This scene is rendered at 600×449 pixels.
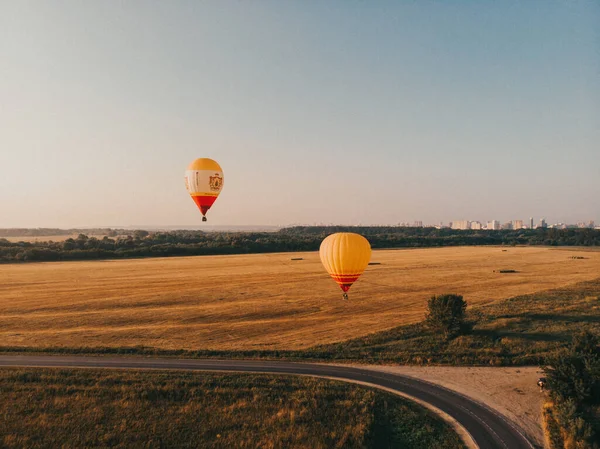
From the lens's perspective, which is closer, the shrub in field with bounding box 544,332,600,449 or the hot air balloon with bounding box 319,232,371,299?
the shrub in field with bounding box 544,332,600,449

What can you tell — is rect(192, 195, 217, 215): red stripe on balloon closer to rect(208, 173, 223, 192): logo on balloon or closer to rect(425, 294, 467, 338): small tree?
rect(208, 173, 223, 192): logo on balloon

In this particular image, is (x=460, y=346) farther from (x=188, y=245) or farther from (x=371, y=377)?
(x=188, y=245)

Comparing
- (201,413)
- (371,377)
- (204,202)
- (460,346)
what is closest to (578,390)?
(460,346)

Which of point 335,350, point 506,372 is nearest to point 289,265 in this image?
point 335,350

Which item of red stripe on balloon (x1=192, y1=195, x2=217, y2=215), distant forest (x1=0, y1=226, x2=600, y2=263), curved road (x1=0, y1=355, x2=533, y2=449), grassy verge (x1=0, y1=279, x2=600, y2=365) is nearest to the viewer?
curved road (x1=0, y1=355, x2=533, y2=449)

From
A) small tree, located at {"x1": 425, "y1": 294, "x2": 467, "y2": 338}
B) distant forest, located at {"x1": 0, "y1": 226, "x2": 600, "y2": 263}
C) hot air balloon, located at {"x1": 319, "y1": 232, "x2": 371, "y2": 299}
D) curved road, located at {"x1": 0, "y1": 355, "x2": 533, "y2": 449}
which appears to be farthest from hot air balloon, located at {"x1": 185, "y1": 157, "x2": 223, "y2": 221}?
distant forest, located at {"x1": 0, "y1": 226, "x2": 600, "y2": 263}

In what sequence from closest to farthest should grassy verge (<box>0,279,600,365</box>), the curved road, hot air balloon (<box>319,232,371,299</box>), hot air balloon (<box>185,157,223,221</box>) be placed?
1. the curved road
2. hot air balloon (<box>319,232,371,299</box>)
3. grassy verge (<box>0,279,600,365</box>)
4. hot air balloon (<box>185,157,223,221</box>)

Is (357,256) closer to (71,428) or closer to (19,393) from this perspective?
(71,428)

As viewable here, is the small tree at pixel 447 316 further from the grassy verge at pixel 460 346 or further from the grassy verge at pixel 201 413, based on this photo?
the grassy verge at pixel 201 413
